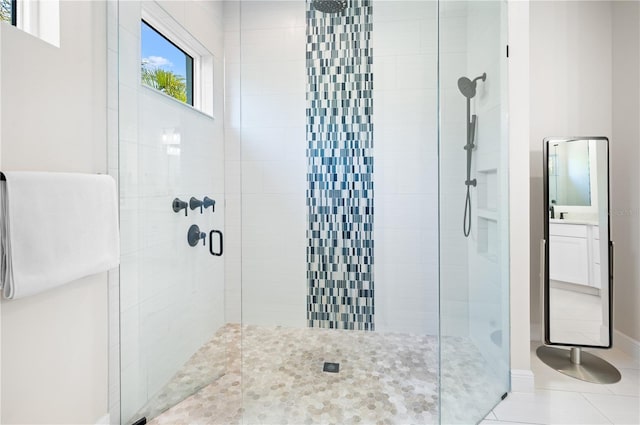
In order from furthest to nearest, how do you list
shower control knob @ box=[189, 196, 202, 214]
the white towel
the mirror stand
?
the mirror stand → shower control knob @ box=[189, 196, 202, 214] → the white towel

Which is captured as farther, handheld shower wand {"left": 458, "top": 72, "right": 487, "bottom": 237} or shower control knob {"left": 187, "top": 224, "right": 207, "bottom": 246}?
shower control knob {"left": 187, "top": 224, "right": 207, "bottom": 246}

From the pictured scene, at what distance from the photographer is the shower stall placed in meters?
1.60

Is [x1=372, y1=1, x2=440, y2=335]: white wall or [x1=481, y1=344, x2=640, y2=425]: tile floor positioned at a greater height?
[x1=372, y1=1, x2=440, y2=335]: white wall

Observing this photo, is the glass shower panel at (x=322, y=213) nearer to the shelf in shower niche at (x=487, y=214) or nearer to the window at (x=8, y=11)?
the shelf in shower niche at (x=487, y=214)

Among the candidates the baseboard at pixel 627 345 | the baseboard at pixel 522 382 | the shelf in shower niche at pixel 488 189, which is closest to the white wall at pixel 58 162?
the shelf in shower niche at pixel 488 189

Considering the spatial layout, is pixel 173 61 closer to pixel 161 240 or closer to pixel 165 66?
pixel 165 66

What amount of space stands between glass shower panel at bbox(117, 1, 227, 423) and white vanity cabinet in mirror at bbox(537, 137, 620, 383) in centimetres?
210

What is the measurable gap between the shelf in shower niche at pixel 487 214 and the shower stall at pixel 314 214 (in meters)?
0.03

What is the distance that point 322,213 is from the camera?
1.83 metres

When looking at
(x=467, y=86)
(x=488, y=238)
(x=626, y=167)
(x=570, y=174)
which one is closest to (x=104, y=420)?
(x=488, y=238)

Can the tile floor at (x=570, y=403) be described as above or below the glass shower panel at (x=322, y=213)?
below

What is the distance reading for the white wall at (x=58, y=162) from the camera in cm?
111

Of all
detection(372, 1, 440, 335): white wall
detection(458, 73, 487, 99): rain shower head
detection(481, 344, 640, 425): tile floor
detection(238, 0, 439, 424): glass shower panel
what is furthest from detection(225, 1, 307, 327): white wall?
detection(481, 344, 640, 425): tile floor

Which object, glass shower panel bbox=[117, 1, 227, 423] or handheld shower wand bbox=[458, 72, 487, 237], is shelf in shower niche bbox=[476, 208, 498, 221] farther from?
glass shower panel bbox=[117, 1, 227, 423]
